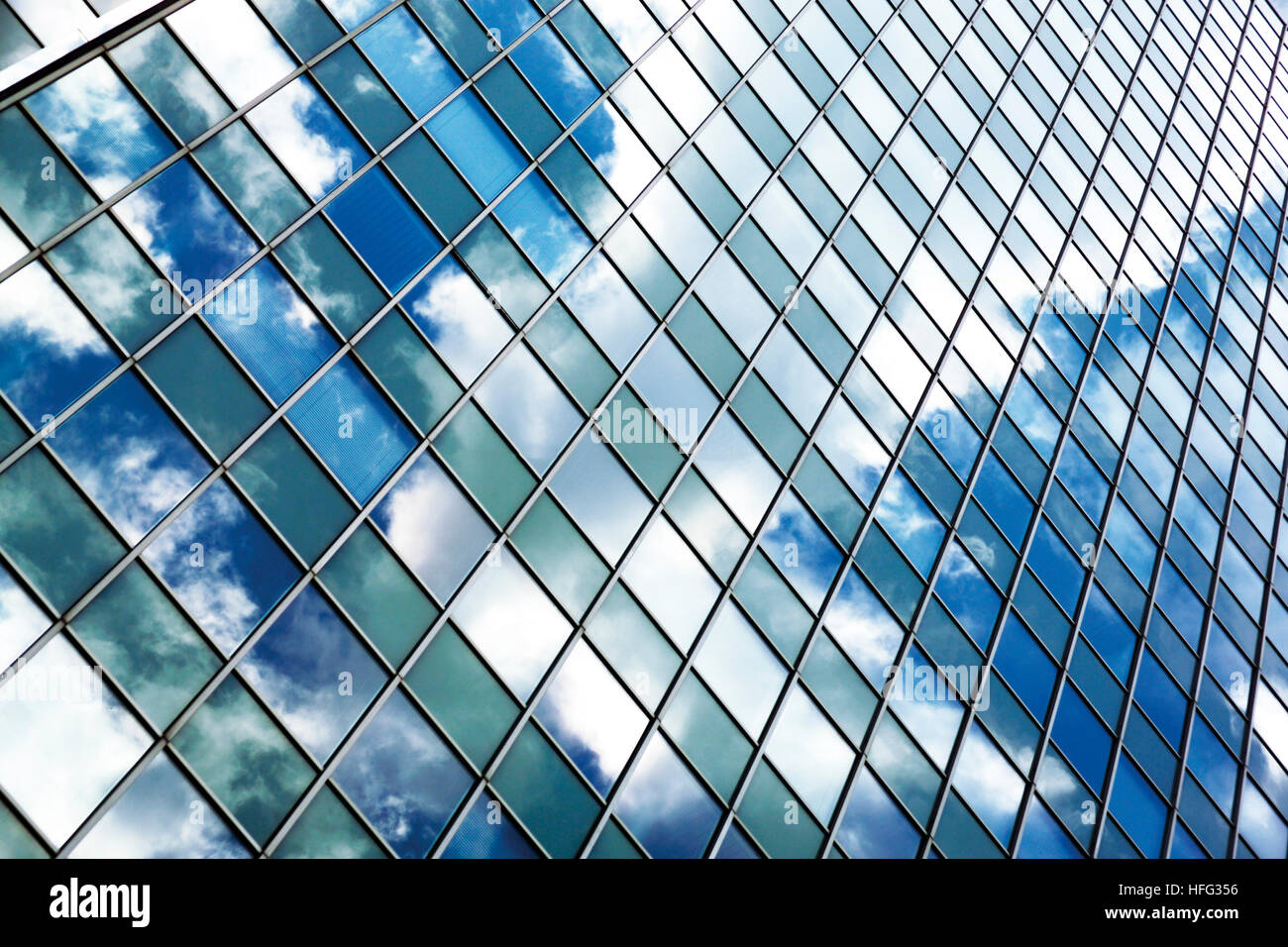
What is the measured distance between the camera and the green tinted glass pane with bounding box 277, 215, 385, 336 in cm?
1655

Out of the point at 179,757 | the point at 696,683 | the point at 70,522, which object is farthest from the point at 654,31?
the point at 179,757

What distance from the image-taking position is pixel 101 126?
15.4 meters

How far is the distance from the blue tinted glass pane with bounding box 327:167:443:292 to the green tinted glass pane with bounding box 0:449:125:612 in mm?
6471

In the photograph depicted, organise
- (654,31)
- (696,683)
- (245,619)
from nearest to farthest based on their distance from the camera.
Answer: (245,619) < (696,683) < (654,31)

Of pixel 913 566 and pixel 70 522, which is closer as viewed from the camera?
pixel 70 522

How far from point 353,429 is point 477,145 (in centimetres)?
712

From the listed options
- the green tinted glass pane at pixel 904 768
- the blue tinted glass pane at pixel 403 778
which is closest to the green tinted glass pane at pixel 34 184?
the blue tinted glass pane at pixel 403 778

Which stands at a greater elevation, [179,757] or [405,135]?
[405,135]

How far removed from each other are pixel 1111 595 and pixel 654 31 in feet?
60.4

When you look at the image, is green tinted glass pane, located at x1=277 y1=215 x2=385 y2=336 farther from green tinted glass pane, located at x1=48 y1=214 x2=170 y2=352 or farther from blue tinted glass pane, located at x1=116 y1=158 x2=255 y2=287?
green tinted glass pane, located at x1=48 y1=214 x2=170 y2=352

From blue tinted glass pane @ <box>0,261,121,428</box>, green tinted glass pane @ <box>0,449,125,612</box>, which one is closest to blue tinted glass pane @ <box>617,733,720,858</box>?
green tinted glass pane @ <box>0,449,125,612</box>

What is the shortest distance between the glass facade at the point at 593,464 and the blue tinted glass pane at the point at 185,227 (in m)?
0.07

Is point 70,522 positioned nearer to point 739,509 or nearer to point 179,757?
point 179,757
